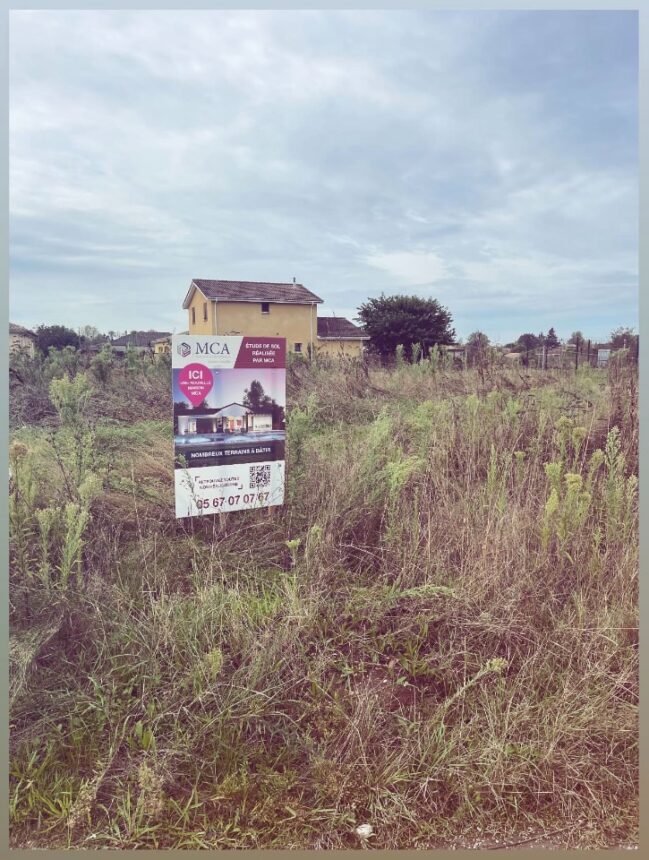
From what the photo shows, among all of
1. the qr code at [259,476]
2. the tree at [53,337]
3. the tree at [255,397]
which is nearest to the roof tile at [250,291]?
the tree at [255,397]

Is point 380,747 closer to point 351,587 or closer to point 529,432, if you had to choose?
point 351,587

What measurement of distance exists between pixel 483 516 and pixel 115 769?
1.98m

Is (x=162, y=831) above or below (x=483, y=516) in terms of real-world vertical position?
below

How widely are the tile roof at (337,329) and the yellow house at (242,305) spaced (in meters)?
1.80

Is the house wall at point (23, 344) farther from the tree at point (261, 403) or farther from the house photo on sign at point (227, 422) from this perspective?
the tree at point (261, 403)

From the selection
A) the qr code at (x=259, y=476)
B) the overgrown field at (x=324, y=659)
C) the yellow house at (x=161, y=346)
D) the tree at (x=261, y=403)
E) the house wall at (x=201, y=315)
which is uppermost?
the yellow house at (x=161, y=346)

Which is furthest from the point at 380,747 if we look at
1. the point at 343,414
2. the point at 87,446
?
the point at 343,414

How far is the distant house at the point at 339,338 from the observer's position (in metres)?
5.70

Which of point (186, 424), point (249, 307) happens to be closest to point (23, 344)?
point (249, 307)

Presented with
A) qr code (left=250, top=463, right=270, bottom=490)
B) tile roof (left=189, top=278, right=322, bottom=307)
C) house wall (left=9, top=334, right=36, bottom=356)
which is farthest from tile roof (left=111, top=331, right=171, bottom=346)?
qr code (left=250, top=463, right=270, bottom=490)

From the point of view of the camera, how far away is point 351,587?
2.87m

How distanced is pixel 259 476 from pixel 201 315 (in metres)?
0.91

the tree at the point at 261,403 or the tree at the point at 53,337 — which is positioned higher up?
the tree at the point at 53,337

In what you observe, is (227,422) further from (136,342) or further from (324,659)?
(136,342)
